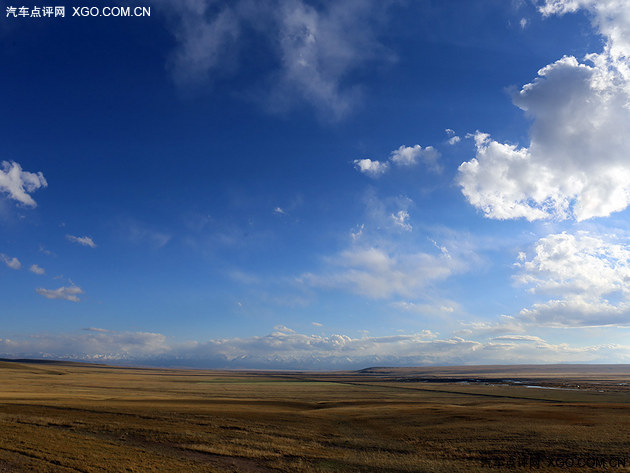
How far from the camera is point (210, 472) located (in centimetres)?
2609

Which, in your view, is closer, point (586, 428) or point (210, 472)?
point (210, 472)

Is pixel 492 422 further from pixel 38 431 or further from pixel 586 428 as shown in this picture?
pixel 38 431

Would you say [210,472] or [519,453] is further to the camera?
[519,453]

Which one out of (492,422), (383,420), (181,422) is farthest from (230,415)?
(492,422)

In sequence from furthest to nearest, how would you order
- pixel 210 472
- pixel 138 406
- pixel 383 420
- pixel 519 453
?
pixel 138 406 → pixel 383 420 → pixel 519 453 → pixel 210 472

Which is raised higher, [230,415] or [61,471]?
[61,471]

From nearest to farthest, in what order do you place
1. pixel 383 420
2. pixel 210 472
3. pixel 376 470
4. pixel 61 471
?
pixel 61 471
pixel 210 472
pixel 376 470
pixel 383 420

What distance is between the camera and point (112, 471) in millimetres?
24344

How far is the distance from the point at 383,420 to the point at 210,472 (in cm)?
2872

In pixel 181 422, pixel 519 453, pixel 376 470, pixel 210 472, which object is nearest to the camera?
pixel 210 472

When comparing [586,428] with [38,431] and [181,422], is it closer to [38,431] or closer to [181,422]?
[181,422]

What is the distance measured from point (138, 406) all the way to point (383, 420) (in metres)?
34.6

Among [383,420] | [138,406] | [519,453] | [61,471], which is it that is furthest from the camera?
[138,406]

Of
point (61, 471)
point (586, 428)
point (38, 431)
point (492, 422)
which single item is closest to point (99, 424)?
point (38, 431)
